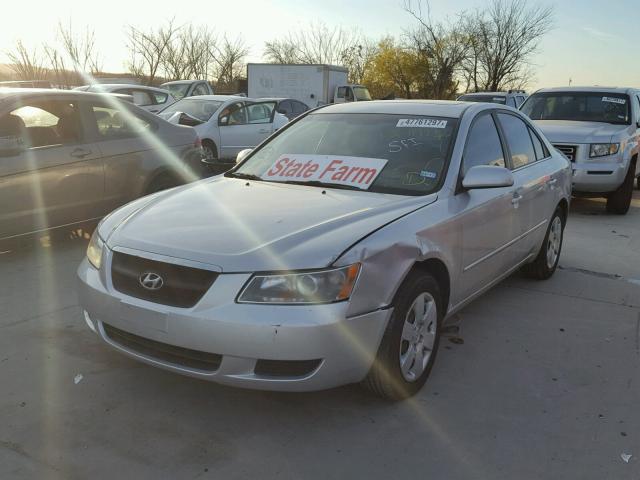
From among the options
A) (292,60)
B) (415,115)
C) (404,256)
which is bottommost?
(404,256)

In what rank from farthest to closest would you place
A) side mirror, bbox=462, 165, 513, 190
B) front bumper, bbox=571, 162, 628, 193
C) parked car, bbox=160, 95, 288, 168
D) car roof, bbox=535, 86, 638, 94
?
parked car, bbox=160, 95, 288, 168 → car roof, bbox=535, 86, 638, 94 → front bumper, bbox=571, 162, 628, 193 → side mirror, bbox=462, 165, 513, 190

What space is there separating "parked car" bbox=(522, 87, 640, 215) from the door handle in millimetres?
6238

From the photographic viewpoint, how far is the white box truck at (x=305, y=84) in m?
24.1

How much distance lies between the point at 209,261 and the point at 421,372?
1.31 m

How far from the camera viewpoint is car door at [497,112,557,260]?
4355mm

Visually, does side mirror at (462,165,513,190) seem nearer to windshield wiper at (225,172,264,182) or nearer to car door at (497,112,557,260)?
car door at (497,112,557,260)

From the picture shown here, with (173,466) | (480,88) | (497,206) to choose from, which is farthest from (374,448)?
(480,88)

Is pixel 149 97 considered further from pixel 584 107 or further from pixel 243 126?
pixel 584 107

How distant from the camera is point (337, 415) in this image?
296cm

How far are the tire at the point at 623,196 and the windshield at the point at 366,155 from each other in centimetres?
583

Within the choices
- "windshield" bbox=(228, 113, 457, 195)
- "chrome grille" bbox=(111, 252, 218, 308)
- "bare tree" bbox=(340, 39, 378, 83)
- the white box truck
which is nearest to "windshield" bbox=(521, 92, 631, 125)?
"windshield" bbox=(228, 113, 457, 195)

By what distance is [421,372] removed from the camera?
10.5ft

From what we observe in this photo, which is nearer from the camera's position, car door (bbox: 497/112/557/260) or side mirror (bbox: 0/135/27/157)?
car door (bbox: 497/112/557/260)

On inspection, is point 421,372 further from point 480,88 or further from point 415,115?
point 480,88
